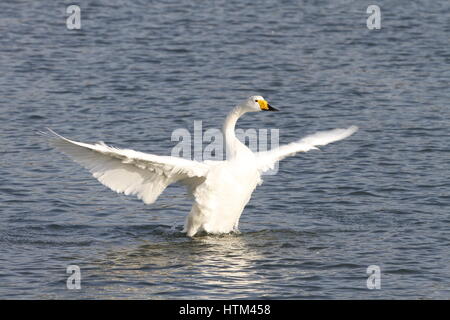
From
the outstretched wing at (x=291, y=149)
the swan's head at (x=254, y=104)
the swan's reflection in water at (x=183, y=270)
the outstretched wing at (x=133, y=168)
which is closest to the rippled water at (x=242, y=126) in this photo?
the swan's reflection in water at (x=183, y=270)

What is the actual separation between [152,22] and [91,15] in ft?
5.85

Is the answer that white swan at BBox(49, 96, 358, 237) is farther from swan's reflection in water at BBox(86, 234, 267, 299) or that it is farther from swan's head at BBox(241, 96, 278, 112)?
swan's reflection in water at BBox(86, 234, 267, 299)

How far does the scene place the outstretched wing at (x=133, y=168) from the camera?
11727mm

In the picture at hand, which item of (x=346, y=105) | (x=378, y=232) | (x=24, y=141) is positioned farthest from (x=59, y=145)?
(x=346, y=105)

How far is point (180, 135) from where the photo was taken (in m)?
17.4

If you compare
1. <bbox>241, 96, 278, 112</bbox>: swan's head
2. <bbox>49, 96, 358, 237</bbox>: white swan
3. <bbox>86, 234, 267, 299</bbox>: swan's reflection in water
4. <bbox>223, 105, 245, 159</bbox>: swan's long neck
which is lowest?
<bbox>86, 234, 267, 299</bbox>: swan's reflection in water

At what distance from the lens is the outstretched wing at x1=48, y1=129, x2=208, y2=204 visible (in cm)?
1173

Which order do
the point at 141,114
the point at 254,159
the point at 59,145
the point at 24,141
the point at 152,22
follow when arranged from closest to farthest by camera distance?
1. the point at 59,145
2. the point at 254,159
3. the point at 24,141
4. the point at 141,114
5. the point at 152,22

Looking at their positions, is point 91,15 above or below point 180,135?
above

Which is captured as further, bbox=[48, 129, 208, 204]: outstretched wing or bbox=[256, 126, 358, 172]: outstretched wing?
bbox=[256, 126, 358, 172]: outstretched wing

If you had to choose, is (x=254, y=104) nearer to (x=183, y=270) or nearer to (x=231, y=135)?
(x=231, y=135)

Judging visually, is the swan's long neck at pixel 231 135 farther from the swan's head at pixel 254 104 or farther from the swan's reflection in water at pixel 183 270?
the swan's reflection in water at pixel 183 270

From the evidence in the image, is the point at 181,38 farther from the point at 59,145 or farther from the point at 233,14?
the point at 59,145

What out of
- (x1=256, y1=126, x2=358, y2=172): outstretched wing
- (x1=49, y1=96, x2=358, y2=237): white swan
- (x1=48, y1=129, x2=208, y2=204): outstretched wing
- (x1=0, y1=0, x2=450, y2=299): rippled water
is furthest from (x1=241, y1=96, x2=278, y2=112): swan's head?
(x1=0, y1=0, x2=450, y2=299): rippled water
